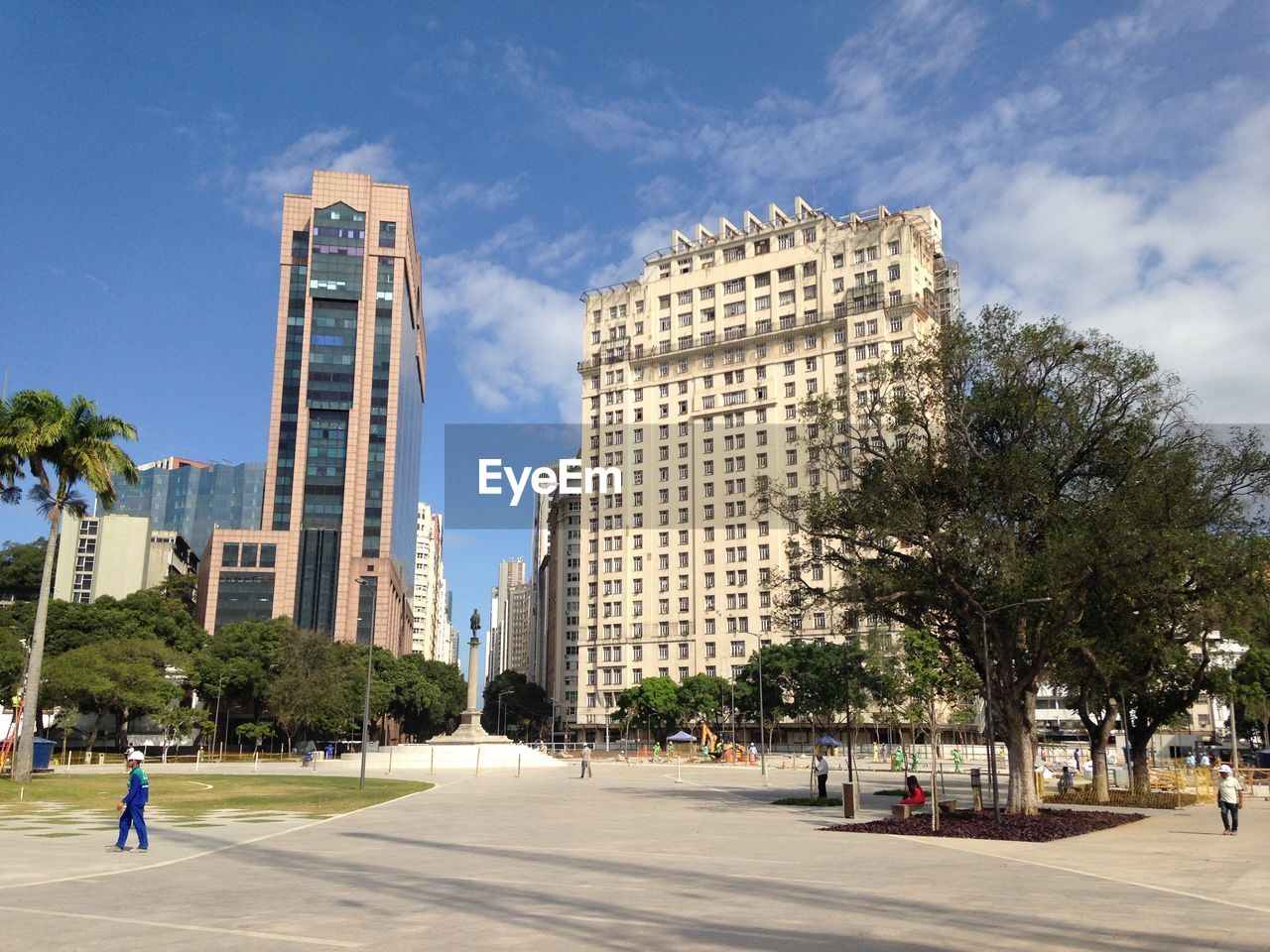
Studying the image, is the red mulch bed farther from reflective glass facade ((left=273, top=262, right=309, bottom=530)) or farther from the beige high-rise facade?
reflective glass facade ((left=273, top=262, right=309, bottom=530))

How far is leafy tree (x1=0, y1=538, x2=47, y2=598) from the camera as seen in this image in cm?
12450

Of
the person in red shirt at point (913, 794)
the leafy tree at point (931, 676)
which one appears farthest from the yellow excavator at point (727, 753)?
the person in red shirt at point (913, 794)

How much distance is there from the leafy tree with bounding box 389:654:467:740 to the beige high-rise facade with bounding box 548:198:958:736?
15.4 meters

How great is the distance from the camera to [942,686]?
35.0 metres

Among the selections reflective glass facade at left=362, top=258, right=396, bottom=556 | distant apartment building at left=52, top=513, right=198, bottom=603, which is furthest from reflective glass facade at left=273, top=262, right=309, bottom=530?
distant apartment building at left=52, top=513, right=198, bottom=603

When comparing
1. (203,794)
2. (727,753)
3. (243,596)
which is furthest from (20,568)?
(203,794)

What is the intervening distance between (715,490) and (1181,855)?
313 feet

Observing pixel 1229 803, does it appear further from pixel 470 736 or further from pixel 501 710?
pixel 501 710

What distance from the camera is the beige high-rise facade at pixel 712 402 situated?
358 ft

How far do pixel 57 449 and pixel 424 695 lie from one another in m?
64.5

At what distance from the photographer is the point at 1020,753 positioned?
26891 millimetres

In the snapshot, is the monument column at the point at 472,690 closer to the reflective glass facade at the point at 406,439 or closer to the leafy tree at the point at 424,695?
the leafy tree at the point at 424,695

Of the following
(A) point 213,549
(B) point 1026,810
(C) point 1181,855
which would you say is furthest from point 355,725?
(C) point 1181,855

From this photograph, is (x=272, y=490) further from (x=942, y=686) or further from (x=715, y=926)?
(x=715, y=926)
